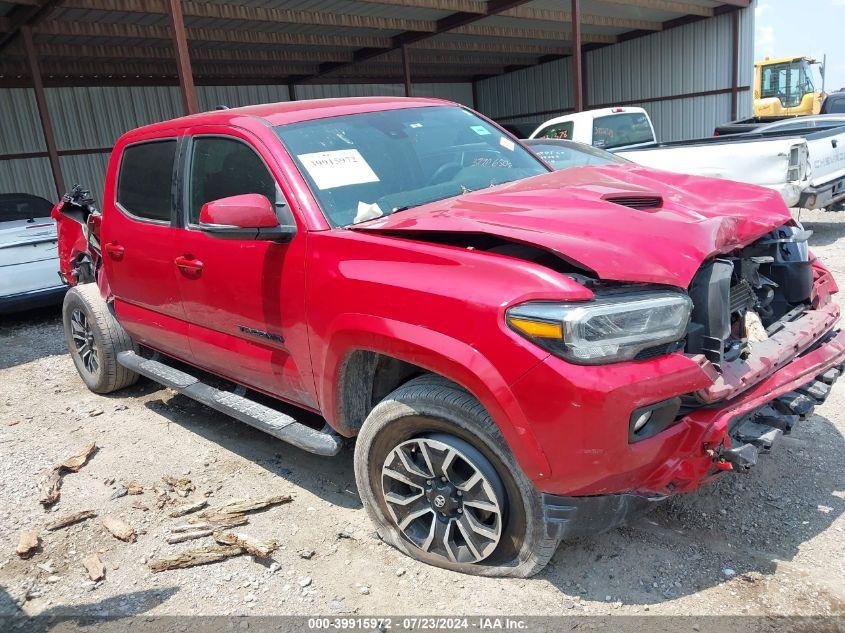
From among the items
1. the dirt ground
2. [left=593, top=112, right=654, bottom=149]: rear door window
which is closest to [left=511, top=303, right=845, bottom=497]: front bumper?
the dirt ground

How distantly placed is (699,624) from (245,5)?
42.6 feet

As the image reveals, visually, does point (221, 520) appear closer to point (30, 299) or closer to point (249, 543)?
point (249, 543)

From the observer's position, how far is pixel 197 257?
141 inches

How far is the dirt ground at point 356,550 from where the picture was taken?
2.56 meters

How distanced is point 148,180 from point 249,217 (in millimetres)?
1595

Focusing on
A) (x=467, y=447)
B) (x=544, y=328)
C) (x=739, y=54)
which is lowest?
(x=467, y=447)

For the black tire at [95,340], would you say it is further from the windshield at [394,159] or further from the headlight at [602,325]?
the headlight at [602,325]

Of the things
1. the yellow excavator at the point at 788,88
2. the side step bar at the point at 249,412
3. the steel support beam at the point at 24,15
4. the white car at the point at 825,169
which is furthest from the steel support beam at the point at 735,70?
the side step bar at the point at 249,412

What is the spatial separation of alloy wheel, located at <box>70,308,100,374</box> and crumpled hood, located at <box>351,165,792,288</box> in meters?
3.39

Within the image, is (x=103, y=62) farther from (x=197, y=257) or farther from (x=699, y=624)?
(x=699, y=624)

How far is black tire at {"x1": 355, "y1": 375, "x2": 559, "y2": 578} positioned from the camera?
239cm

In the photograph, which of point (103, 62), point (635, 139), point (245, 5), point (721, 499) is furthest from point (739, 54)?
point (721, 499)

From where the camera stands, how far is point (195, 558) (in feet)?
9.93

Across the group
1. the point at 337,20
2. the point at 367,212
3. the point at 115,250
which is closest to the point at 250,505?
the point at 367,212
